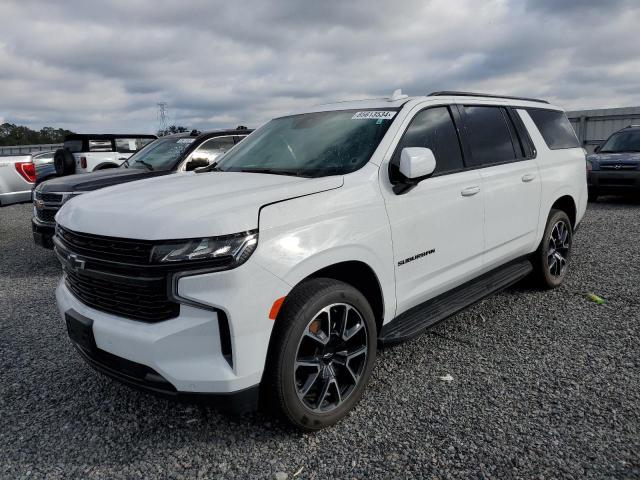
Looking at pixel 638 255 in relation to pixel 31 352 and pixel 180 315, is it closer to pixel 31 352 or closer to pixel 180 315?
pixel 180 315

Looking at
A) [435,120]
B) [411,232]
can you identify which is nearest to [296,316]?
[411,232]

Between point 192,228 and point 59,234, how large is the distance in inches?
46.9

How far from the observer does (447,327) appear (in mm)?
4262

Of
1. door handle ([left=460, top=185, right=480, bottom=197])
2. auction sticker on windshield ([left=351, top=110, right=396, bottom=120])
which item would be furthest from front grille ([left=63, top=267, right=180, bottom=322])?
door handle ([left=460, top=185, right=480, bottom=197])

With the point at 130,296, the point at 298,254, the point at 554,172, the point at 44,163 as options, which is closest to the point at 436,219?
the point at 298,254

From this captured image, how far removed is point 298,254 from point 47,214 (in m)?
4.94

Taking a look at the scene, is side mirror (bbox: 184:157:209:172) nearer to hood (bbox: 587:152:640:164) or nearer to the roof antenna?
the roof antenna

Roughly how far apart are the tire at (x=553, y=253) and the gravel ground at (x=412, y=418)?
54 cm

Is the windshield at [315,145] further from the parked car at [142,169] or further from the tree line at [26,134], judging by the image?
the tree line at [26,134]

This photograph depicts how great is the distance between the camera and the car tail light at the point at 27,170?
9156mm

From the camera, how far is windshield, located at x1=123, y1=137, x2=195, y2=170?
7199mm

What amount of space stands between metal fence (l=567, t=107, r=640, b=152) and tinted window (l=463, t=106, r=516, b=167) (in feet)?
47.9

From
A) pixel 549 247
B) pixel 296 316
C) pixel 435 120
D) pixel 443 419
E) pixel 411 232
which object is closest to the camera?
pixel 296 316

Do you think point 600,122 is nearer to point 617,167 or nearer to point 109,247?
point 617,167
